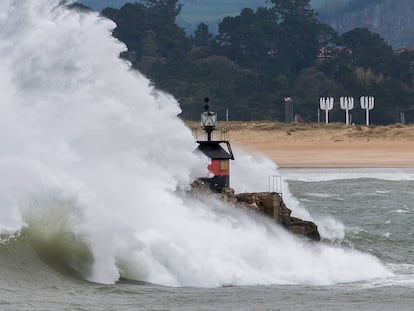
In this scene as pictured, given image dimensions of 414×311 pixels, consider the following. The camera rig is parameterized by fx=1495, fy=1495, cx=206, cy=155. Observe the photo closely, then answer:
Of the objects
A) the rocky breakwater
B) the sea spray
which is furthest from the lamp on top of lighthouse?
the rocky breakwater

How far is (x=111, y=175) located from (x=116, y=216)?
Result: 3.98ft

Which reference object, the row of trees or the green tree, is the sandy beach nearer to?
the row of trees

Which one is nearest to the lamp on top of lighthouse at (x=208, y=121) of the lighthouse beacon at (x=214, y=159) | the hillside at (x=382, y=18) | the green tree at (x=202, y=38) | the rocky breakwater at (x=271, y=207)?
the lighthouse beacon at (x=214, y=159)

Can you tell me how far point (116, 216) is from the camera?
62.3ft

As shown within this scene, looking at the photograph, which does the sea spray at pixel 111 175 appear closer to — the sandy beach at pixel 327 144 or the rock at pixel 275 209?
the rock at pixel 275 209

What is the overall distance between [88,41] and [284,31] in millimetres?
82415

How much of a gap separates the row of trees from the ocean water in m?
55.2

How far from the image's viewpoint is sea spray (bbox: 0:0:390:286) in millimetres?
18703

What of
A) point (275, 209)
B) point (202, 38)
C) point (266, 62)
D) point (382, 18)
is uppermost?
point (382, 18)

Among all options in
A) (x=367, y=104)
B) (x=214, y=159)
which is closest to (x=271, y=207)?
(x=214, y=159)

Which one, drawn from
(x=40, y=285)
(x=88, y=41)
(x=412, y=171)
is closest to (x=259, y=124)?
(x=412, y=171)

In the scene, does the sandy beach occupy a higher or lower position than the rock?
higher

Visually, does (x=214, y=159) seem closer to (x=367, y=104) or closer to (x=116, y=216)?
(x=116, y=216)

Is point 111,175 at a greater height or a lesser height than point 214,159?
lesser
